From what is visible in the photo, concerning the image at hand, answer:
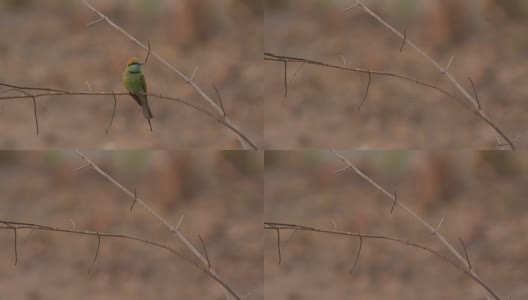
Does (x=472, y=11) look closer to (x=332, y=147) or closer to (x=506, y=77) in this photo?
(x=506, y=77)

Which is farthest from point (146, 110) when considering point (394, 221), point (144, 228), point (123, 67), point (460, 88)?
point (460, 88)

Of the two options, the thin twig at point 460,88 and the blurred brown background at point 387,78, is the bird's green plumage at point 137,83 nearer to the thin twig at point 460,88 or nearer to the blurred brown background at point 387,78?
the blurred brown background at point 387,78

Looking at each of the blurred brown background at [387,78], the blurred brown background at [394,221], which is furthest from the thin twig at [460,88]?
the blurred brown background at [394,221]

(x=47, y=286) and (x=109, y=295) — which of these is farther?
(x=47, y=286)

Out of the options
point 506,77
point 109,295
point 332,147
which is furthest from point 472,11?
point 109,295

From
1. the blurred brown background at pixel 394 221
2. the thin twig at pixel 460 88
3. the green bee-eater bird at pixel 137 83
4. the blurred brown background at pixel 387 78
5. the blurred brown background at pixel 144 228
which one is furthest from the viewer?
the blurred brown background at pixel 144 228

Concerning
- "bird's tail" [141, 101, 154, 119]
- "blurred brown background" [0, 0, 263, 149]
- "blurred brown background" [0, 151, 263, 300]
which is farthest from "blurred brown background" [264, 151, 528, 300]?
"bird's tail" [141, 101, 154, 119]

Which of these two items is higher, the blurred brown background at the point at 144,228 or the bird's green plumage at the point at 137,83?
the bird's green plumage at the point at 137,83
